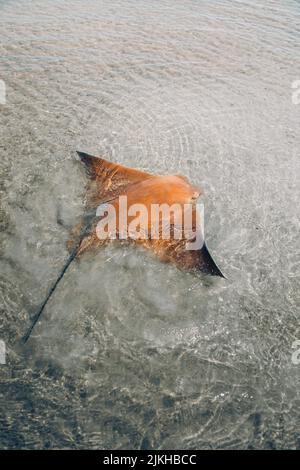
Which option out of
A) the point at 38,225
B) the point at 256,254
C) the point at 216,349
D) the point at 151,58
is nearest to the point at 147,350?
the point at 216,349

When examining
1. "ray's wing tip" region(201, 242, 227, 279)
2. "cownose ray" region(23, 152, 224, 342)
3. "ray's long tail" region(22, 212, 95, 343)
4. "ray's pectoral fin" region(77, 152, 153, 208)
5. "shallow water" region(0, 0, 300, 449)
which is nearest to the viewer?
"shallow water" region(0, 0, 300, 449)

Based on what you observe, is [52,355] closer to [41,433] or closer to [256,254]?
[41,433]

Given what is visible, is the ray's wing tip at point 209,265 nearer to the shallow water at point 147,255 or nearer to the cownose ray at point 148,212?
the cownose ray at point 148,212

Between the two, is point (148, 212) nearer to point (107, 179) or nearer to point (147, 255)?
point (147, 255)

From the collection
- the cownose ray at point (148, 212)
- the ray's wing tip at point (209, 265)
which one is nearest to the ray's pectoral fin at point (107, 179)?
the cownose ray at point (148, 212)

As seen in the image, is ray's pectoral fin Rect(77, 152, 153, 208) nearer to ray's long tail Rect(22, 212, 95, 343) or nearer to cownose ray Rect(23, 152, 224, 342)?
cownose ray Rect(23, 152, 224, 342)

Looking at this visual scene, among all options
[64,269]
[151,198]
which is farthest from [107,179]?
[64,269]

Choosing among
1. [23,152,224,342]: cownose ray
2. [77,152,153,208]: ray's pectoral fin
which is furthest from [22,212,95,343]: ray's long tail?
[77,152,153,208]: ray's pectoral fin

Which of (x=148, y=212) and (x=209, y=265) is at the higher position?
(x=148, y=212)
